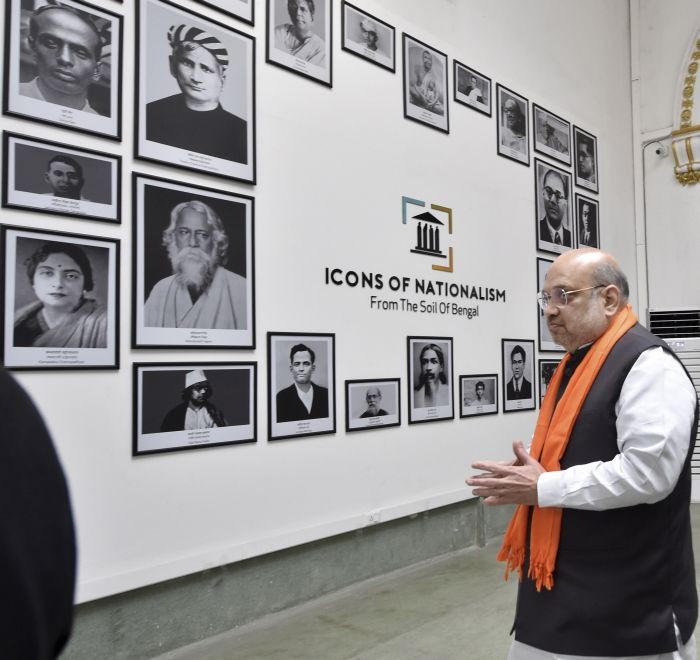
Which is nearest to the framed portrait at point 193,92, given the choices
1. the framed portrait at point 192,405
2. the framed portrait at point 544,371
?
the framed portrait at point 192,405

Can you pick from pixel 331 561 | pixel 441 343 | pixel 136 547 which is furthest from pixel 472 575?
pixel 136 547

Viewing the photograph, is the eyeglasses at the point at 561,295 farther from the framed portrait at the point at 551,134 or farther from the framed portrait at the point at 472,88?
the framed portrait at the point at 551,134

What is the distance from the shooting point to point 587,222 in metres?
6.88

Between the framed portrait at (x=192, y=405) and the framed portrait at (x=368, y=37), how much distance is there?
227 cm

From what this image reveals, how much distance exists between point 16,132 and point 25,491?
2.66m

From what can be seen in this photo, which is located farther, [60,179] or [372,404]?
[372,404]

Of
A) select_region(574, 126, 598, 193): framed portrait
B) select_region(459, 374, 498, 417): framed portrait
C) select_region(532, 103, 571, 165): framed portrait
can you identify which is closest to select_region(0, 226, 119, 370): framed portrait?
select_region(459, 374, 498, 417): framed portrait

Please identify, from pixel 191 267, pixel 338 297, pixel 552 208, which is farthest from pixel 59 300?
pixel 552 208

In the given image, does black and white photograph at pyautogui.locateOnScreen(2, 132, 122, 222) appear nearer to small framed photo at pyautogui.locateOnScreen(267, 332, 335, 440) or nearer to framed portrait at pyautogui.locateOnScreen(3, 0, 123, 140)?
framed portrait at pyautogui.locateOnScreen(3, 0, 123, 140)

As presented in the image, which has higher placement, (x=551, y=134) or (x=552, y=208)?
(x=551, y=134)

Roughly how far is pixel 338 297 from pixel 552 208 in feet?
9.60

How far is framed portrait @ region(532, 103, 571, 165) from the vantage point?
20.5 feet

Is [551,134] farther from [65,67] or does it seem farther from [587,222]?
[65,67]

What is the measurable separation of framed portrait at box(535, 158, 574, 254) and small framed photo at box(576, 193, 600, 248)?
0.17m
